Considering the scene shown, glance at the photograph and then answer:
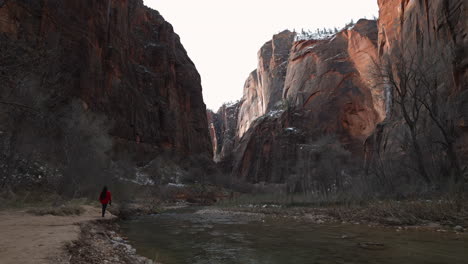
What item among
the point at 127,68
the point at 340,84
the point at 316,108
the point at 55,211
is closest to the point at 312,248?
the point at 55,211

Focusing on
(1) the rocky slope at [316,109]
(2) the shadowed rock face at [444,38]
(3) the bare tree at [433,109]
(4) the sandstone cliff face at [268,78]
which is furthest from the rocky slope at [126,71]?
(2) the shadowed rock face at [444,38]

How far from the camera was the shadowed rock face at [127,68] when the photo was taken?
44531 mm

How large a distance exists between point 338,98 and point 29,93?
62.9m

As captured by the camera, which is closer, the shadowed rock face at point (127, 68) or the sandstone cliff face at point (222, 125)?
the shadowed rock face at point (127, 68)

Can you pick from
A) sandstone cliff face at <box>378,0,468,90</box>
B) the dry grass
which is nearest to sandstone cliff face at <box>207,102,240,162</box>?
sandstone cliff face at <box>378,0,468,90</box>

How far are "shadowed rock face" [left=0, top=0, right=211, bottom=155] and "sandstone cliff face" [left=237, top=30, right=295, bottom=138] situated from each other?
90.5ft

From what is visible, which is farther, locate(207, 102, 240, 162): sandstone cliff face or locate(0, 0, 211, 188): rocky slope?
locate(207, 102, 240, 162): sandstone cliff face

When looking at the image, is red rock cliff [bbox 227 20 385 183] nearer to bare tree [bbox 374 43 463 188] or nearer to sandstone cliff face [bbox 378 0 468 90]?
sandstone cliff face [bbox 378 0 468 90]

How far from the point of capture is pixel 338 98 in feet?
221

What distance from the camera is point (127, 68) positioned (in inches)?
2473

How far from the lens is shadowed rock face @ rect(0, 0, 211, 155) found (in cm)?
4453

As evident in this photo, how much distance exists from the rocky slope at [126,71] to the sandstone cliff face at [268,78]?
90.9 feet

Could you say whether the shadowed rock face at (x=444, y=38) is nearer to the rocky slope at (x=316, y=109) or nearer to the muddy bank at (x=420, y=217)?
the muddy bank at (x=420, y=217)

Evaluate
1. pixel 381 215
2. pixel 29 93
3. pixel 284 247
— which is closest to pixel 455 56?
pixel 381 215
